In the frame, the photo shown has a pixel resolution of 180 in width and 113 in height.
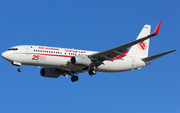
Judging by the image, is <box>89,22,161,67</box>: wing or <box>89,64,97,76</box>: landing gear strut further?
<box>89,64,97,76</box>: landing gear strut

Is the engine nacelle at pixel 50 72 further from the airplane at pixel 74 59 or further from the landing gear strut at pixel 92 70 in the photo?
the landing gear strut at pixel 92 70

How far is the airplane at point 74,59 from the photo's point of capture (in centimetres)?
4481

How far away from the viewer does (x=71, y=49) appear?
48562 mm

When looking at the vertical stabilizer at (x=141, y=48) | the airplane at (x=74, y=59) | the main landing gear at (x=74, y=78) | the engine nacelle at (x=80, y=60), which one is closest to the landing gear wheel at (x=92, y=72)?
the airplane at (x=74, y=59)

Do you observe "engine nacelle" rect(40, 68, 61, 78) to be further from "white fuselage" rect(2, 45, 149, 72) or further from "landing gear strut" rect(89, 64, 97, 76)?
"landing gear strut" rect(89, 64, 97, 76)

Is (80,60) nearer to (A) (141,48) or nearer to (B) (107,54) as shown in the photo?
(B) (107,54)

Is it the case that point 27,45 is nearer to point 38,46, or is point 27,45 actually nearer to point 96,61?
point 38,46

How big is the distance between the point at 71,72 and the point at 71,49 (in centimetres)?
562

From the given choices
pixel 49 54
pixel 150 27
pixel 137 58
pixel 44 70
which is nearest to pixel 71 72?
pixel 44 70

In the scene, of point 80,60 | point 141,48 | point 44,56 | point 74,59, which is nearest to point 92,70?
point 80,60

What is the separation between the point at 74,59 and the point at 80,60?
90cm

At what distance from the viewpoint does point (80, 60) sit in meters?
45.9

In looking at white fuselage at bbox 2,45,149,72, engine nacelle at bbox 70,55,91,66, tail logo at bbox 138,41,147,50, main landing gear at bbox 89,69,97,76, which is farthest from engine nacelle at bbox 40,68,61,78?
tail logo at bbox 138,41,147,50

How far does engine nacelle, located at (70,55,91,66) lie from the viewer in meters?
45.6
